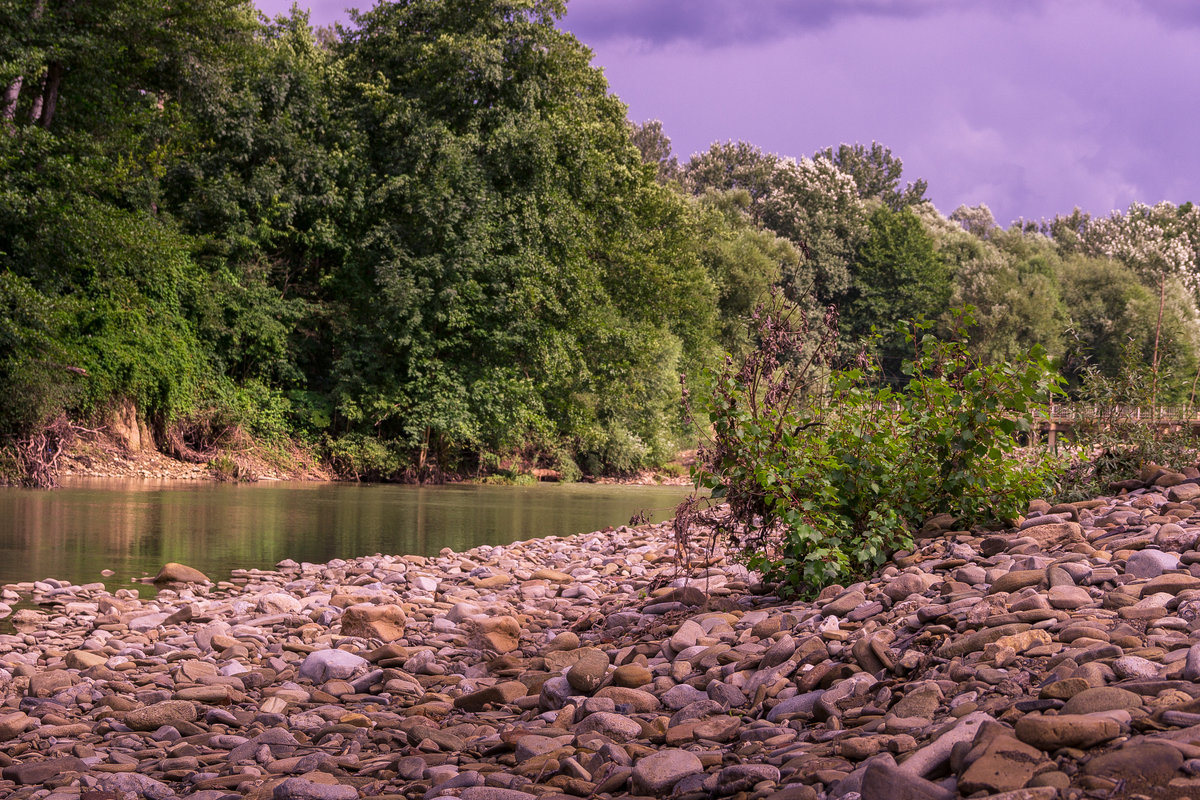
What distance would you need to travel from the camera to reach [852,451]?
5.61 m

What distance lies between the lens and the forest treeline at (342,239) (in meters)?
17.1

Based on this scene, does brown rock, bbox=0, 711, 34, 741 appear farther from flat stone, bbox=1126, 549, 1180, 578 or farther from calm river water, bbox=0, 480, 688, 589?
flat stone, bbox=1126, 549, 1180, 578

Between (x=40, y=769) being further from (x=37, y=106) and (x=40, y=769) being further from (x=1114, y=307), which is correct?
(x=1114, y=307)

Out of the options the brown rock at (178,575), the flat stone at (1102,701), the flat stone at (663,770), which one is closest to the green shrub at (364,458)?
the brown rock at (178,575)

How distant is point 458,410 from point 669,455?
357 inches

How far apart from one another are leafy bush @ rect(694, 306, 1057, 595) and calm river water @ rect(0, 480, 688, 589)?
4.99 m

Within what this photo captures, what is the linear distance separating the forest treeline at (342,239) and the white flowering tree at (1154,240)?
3905cm

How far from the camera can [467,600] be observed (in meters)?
7.08

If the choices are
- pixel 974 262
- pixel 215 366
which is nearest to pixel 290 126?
pixel 215 366

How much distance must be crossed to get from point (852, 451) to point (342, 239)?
65.0ft

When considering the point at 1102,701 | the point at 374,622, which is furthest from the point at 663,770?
the point at 374,622

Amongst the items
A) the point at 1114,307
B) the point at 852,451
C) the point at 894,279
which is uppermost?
the point at 894,279

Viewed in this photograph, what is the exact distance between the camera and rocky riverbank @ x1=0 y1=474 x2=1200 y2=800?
2.64 meters

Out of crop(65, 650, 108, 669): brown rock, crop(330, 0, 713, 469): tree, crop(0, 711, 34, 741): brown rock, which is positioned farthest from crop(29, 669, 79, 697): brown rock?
crop(330, 0, 713, 469): tree
